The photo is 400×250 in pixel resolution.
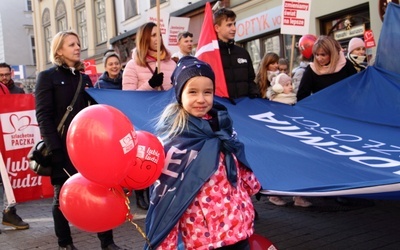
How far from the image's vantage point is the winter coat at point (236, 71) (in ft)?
15.6

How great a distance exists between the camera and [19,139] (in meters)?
6.17

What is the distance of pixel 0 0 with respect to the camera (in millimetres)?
36469

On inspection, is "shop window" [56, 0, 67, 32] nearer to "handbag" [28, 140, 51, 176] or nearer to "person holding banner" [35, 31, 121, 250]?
"person holding banner" [35, 31, 121, 250]

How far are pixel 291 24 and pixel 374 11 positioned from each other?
13.7ft

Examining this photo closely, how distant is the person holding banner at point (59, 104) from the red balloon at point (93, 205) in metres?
1.63

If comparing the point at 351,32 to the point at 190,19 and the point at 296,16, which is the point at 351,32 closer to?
the point at 296,16

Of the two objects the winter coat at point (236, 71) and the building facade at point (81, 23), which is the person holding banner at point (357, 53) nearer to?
the winter coat at point (236, 71)

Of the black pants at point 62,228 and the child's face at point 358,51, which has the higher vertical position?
the child's face at point 358,51

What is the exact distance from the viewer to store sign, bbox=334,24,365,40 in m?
10.5

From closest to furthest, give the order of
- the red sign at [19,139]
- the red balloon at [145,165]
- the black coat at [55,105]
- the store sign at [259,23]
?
the red balloon at [145,165] < the black coat at [55,105] < the red sign at [19,139] < the store sign at [259,23]

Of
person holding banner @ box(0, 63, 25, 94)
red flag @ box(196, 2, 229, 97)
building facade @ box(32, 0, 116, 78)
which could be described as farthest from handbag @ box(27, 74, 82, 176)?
building facade @ box(32, 0, 116, 78)

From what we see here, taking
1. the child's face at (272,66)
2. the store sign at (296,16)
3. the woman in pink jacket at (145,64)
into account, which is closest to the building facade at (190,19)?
the child's face at (272,66)

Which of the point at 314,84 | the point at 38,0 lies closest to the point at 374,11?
the point at 314,84

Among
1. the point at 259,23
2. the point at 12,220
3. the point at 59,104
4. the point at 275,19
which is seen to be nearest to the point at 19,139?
the point at 12,220
